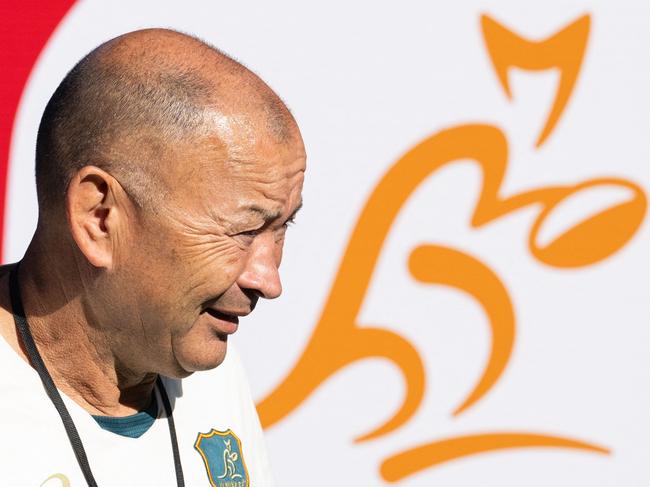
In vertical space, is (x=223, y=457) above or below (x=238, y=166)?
below

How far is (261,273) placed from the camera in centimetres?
128

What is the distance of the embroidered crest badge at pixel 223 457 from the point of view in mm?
1493

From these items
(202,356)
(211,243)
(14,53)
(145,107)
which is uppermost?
(14,53)

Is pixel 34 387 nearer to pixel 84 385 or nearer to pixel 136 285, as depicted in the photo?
pixel 84 385

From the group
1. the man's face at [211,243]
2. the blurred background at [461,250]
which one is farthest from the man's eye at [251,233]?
the blurred background at [461,250]

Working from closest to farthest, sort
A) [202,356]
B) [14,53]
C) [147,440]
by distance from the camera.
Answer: [202,356] → [147,440] → [14,53]

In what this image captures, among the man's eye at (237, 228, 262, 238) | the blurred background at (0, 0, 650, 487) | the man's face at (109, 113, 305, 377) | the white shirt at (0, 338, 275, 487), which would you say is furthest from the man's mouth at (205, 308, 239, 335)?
the blurred background at (0, 0, 650, 487)

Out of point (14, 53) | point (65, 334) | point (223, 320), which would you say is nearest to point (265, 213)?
point (223, 320)

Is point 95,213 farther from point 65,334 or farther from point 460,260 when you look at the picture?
point 460,260

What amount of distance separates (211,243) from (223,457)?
0.42 meters

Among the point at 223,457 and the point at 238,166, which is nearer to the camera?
the point at 238,166

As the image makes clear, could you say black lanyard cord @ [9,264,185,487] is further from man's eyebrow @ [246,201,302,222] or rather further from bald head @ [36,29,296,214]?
man's eyebrow @ [246,201,302,222]

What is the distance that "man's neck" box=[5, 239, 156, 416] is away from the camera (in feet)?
4.38

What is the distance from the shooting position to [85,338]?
53.2 inches
